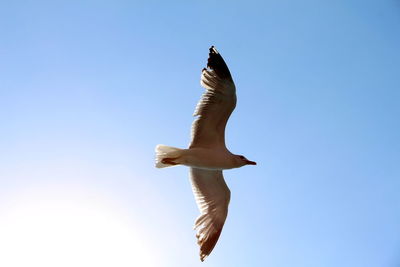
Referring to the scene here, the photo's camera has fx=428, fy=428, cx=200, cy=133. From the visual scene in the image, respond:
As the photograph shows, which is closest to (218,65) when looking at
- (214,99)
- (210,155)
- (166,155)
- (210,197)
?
(214,99)

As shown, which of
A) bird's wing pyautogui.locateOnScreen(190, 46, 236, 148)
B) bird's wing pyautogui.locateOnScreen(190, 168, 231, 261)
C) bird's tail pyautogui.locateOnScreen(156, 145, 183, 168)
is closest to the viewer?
bird's wing pyautogui.locateOnScreen(190, 46, 236, 148)

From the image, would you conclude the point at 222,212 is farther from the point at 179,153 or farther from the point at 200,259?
the point at 179,153

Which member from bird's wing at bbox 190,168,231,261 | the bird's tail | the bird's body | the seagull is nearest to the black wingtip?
the seagull

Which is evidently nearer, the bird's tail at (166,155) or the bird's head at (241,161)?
the bird's tail at (166,155)

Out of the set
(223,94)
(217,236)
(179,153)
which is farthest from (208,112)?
(217,236)

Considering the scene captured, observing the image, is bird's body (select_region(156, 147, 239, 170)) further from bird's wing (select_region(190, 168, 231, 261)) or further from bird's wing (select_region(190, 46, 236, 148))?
bird's wing (select_region(190, 168, 231, 261))

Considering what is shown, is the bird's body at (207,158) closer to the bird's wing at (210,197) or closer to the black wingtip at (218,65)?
the bird's wing at (210,197)

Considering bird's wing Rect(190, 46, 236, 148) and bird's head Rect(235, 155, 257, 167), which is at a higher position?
bird's wing Rect(190, 46, 236, 148)

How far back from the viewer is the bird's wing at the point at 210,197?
8125 millimetres

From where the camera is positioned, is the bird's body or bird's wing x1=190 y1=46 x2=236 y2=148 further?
the bird's body

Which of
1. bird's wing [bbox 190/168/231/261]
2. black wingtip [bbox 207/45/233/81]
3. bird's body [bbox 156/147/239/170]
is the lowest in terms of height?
bird's wing [bbox 190/168/231/261]

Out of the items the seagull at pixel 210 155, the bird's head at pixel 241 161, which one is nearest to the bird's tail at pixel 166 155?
the seagull at pixel 210 155

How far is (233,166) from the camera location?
26.8 feet

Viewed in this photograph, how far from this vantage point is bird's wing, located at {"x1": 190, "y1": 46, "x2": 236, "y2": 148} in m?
7.45
